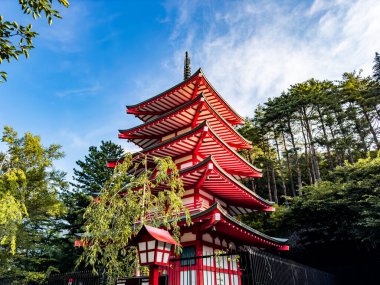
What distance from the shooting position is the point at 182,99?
49.8 feet

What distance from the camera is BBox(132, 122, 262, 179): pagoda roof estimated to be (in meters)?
12.1

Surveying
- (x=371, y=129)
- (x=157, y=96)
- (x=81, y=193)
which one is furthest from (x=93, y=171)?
(x=371, y=129)

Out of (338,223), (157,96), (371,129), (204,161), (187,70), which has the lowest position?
(338,223)

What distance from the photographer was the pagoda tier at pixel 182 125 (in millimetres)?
13336

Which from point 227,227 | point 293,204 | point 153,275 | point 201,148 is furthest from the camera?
point 293,204

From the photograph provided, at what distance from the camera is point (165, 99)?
14953mm

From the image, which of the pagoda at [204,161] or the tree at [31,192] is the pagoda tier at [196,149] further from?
the tree at [31,192]

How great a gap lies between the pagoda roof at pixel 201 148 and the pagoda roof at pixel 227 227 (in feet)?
12.4

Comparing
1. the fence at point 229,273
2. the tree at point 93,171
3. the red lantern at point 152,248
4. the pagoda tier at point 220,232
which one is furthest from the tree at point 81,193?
the red lantern at point 152,248

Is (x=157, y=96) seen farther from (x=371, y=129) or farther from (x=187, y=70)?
(x=371, y=129)

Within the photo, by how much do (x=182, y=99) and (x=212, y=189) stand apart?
5579 millimetres

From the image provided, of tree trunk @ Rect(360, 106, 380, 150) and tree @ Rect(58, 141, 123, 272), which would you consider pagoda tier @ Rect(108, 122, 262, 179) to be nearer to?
tree @ Rect(58, 141, 123, 272)

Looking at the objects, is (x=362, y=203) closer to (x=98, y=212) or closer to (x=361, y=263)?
(x=361, y=263)

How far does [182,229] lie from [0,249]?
497 inches
